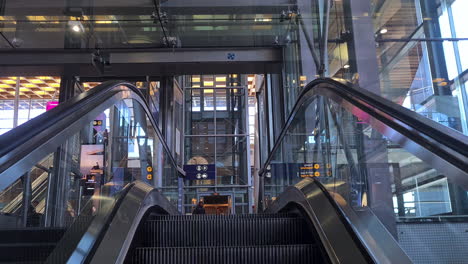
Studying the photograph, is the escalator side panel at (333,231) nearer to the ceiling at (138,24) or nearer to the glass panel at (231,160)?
the ceiling at (138,24)

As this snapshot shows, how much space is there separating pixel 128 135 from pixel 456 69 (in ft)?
13.5

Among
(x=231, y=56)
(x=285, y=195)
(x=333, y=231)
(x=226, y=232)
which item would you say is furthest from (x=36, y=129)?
(x=231, y=56)

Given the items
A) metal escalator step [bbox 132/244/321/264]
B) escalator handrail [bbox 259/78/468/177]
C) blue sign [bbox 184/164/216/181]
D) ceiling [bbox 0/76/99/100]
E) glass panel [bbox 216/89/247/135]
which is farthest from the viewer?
ceiling [bbox 0/76/99/100]

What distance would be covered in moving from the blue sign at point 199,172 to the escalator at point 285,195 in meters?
9.64

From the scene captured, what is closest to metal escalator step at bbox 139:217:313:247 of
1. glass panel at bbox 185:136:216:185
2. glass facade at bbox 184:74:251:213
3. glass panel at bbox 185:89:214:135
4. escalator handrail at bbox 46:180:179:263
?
escalator handrail at bbox 46:180:179:263

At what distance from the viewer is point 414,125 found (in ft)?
7.07

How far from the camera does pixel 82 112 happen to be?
8.71 feet

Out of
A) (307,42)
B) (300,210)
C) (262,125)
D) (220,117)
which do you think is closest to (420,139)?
(300,210)

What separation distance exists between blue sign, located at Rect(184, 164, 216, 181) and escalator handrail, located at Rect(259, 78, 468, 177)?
37.0 feet

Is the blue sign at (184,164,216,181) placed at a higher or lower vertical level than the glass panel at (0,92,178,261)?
higher

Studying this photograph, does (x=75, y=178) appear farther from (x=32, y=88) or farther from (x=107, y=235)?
(x=32, y=88)

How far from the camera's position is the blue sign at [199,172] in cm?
1451

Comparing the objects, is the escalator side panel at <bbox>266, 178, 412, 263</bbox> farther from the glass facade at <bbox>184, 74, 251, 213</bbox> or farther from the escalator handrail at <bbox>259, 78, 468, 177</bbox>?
the glass facade at <bbox>184, 74, 251, 213</bbox>

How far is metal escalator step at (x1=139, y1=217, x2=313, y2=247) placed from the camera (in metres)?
3.83
